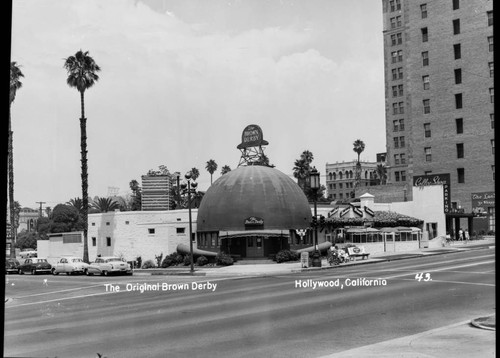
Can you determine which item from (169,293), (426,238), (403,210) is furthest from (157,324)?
(403,210)

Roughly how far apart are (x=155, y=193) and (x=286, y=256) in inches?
856

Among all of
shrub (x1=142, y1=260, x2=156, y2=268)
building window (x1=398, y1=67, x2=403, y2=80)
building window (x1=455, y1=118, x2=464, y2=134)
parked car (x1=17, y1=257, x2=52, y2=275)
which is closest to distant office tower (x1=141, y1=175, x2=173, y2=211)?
shrub (x1=142, y1=260, x2=156, y2=268)

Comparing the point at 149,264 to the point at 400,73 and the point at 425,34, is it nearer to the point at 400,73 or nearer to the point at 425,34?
the point at 425,34

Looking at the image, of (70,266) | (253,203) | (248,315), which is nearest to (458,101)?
(248,315)

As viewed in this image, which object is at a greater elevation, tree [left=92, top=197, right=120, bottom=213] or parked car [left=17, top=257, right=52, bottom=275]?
tree [left=92, top=197, right=120, bottom=213]

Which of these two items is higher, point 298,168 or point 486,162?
point 298,168

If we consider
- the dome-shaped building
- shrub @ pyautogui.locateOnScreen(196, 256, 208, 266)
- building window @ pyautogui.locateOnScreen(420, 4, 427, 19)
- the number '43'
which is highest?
building window @ pyautogui.locateOnScreen(420, 4, 427, 19)

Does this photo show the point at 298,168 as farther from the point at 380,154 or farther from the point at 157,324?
the point at 157,324

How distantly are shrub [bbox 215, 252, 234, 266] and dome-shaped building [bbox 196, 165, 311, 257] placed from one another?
11.9 ft

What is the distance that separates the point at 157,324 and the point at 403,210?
181 feet

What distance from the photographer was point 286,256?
52.4m

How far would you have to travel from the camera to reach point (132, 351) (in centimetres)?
1298

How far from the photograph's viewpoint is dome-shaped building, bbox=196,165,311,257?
55.9 meters

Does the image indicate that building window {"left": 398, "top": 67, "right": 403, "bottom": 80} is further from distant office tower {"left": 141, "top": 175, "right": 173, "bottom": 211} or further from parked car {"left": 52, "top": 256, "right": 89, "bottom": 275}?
parked car {"left": 52, "top": 256, "right": 89, "bottom": 275}
